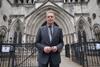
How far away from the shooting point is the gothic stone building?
67.1ft

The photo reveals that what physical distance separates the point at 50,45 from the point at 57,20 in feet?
60.1

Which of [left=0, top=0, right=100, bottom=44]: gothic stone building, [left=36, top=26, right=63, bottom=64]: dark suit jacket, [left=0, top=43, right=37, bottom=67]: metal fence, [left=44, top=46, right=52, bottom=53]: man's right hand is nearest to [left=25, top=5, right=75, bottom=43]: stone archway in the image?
[left=0, top=0, right=100, bottom=44]: gothic stone building

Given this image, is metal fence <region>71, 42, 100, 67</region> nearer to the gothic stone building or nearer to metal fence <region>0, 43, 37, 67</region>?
metal fence <region>0, 43, 37, 67</region>

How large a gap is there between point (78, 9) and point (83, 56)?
1356 centimetres

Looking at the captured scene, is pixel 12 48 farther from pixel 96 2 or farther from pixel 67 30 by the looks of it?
pixel 96 2

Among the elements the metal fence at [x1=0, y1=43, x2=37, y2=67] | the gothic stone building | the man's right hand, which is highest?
the gothic stone building

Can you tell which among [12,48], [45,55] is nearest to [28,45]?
[12,48]

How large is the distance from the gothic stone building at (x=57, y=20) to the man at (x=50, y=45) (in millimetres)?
16340

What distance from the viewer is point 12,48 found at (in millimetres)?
10258

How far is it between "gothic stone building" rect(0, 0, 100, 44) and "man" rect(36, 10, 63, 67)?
53.6 ft

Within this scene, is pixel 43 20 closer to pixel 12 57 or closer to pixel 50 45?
pixel 12 57

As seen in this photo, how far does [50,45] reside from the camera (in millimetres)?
3689

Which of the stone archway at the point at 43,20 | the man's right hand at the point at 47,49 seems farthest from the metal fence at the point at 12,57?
the stone archway at the point at 43,20

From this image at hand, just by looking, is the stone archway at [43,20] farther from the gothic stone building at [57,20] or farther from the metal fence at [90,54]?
the metal fence at [90,54]
